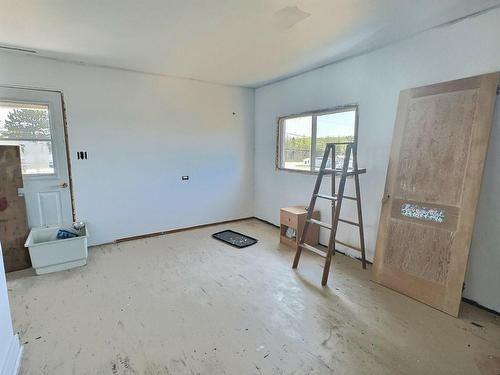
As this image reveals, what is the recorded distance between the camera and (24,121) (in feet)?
10.5

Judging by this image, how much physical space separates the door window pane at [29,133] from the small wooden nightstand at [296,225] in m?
3.15

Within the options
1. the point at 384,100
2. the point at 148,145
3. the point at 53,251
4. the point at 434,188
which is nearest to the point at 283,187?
the point at 384,100

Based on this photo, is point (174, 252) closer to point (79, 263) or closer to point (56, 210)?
point (79, 263)

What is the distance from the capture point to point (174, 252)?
3.60 m

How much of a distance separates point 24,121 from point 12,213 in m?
1.10

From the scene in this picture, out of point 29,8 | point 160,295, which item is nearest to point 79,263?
point 160,295

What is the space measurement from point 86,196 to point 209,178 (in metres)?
1.84

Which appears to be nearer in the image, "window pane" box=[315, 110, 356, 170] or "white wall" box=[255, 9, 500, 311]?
"white wall" box=[255, 9, 500, 311]

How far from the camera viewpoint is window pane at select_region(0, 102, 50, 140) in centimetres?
310

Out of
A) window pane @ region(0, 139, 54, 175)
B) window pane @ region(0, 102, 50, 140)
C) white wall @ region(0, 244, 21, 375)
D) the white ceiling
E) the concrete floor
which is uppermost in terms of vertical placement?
the white ceiling

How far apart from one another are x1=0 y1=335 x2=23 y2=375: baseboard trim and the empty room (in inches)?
0.7

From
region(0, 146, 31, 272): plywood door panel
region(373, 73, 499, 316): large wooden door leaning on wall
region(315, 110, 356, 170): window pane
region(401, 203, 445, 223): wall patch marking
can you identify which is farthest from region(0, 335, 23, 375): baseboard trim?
region(315, 110, 356, 170): window pane

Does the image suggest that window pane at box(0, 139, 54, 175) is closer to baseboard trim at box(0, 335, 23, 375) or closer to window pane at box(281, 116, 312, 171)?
baseboard trim at box(0, 335, 23, 375)

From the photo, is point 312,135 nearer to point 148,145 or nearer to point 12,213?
point 148,145
